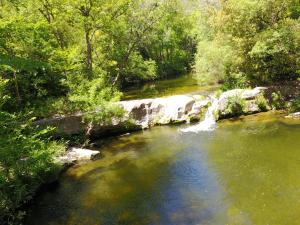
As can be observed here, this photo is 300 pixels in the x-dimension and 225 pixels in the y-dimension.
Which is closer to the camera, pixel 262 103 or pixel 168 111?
pixel 262 103

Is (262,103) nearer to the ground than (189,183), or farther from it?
farther from it

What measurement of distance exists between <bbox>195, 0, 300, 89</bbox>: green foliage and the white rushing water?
3.82 m

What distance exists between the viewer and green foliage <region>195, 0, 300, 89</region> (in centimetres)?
2473

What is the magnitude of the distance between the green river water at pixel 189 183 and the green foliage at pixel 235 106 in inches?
99.3

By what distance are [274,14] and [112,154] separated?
15.3m

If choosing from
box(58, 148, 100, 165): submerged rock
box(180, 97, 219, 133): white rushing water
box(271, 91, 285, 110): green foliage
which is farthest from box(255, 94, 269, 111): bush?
box(58, 148, 100, 165): submerged rock

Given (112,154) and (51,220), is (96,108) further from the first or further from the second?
(51,220)

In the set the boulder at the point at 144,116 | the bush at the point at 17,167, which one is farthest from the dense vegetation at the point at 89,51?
the boulder at the point at 144,116

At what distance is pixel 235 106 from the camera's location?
24.1 meters

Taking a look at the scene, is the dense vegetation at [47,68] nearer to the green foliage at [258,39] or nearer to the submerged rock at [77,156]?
the submerged rock at [77,156]

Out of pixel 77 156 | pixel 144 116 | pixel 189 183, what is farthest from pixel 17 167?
pixel 144 116

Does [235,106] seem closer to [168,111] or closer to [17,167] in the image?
[168,111]

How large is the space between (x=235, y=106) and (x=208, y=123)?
221 cm

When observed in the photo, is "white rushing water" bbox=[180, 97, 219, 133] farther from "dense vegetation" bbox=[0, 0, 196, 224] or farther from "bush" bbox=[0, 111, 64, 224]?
"bush" bbox=[0, 111, 64, 224]
